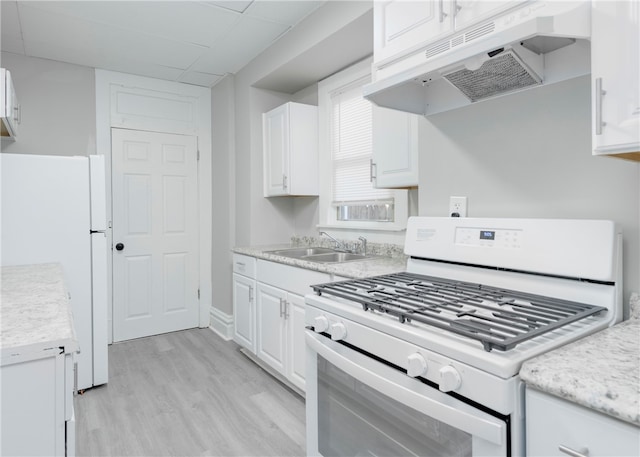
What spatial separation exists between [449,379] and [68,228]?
99.8 inches

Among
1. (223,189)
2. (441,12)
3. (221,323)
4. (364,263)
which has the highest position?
(441,12)

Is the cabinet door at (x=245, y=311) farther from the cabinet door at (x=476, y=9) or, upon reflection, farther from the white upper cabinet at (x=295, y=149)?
the cabinet door at (x=476, y=9)

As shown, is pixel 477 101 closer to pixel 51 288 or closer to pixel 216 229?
pixel 51 288

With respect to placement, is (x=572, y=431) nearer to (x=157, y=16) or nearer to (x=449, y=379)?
(x=449, y=379)

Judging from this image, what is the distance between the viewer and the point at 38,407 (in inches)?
37.4

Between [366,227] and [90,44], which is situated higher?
[90,44]

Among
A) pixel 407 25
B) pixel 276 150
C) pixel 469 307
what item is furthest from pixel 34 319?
pixel 276 150

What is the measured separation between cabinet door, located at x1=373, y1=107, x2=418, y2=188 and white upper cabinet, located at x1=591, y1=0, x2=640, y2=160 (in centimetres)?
102

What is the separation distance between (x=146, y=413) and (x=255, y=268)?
112 centimetres

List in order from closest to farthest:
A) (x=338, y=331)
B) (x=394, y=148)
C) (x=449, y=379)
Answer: (x=449, y=379)
(x=338, y=331)
(x=394, y=148)

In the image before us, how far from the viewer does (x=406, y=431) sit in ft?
3.57

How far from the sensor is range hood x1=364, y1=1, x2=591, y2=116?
3.49 ft

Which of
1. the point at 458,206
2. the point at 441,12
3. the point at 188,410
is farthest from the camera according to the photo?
the point at 188,410

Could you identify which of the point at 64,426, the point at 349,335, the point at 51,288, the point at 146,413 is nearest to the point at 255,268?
the point at 146,413
